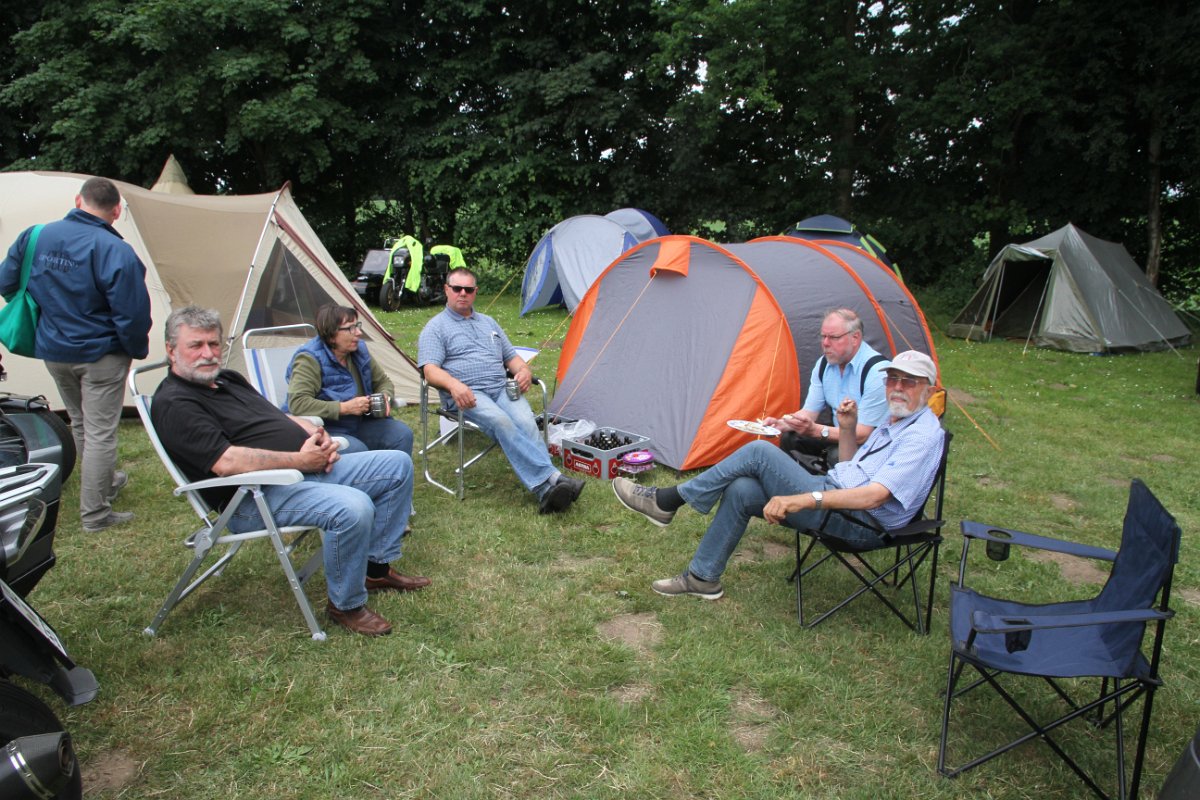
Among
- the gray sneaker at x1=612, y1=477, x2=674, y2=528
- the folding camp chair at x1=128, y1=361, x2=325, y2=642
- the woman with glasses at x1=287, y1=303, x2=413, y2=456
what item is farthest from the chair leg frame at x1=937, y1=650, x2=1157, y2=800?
the woman with glasses at x1=287, y1=303, x2=413, y2=456

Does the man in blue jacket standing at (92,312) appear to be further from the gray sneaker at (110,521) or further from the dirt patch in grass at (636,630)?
the dirt patch in grass at (636,630)

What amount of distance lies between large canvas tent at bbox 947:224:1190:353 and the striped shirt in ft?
27.2

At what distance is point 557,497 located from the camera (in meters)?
4.13

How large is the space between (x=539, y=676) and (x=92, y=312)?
9.20 ft

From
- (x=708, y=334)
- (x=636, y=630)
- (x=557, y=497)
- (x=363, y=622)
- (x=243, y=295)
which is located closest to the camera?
(x=363, y=622)

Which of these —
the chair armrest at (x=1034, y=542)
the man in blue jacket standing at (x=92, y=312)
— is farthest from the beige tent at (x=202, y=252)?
the chair armrest at (x=1034, y=542)

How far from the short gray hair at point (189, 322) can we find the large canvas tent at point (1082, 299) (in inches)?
390

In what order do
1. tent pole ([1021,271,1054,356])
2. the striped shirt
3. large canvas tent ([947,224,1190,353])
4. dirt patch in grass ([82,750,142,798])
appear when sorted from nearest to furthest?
1. dirt patch in grass ([82,750,142,798])
2. the striped shirt
3. large canvas tent ([947,224,1190,353])
4. tent pole ([1021,271,1054,356])

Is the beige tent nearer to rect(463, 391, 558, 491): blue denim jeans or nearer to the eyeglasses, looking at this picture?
rect(463, 391, 558, 491): blue denim jeans

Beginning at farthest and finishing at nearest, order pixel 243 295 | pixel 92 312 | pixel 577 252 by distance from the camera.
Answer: pixel 577 252 < pixel 243 295 < pixel 92 312

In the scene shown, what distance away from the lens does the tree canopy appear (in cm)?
1214

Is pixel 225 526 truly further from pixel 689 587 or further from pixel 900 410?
pixel 900 410

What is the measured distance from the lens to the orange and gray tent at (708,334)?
16.4ft

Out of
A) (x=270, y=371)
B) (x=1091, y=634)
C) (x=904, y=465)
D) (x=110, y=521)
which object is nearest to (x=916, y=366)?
(x=904, y=465)
